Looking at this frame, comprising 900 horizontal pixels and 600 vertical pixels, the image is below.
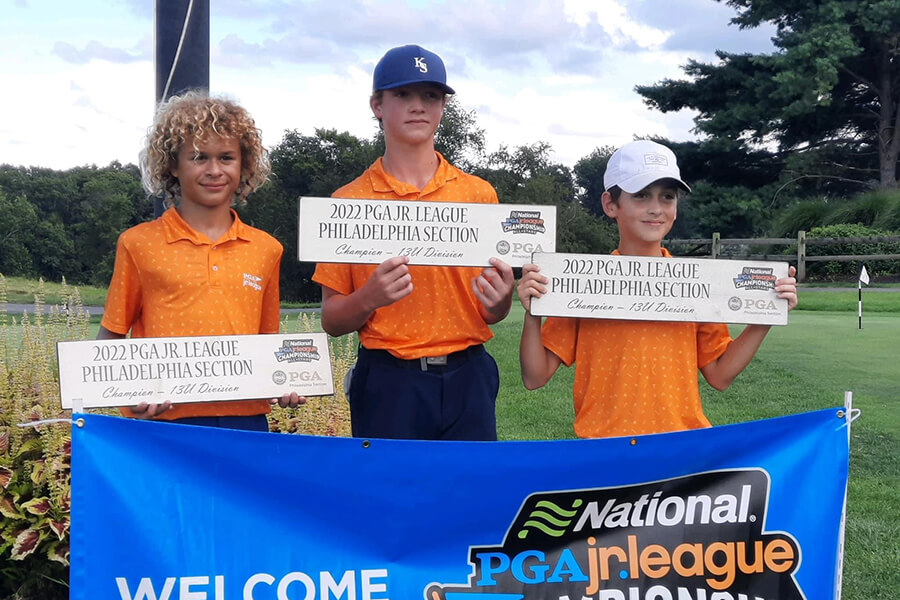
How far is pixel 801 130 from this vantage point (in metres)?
34.9

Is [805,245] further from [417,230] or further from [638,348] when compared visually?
[417,230]

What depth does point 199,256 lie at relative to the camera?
9.30 feet

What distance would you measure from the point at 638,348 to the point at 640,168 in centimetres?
56

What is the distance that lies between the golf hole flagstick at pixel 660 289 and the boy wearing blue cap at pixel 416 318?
221 millimetres

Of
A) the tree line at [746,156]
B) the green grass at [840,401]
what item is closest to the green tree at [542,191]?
the tree line at [746,156]

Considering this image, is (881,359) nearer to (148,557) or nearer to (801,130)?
(148,557)

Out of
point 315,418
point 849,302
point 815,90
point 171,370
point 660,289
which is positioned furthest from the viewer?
point 815,90

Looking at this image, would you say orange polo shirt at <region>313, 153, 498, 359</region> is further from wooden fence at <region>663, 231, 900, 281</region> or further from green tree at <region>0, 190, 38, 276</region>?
green tree at <region>0, 190, 38, 276</region>

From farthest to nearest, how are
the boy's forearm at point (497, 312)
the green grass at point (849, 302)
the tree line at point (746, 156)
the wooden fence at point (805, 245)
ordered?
the tree line at point (746, 156) → the wooden fence at point (805, 245) → the green grass at point (849, 302) → the boy's forearm at point (497, 312)

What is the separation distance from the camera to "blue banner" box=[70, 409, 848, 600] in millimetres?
2320

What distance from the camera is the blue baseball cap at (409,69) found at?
9.20ft

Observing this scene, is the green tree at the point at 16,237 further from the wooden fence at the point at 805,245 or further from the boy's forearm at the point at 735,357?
the boy's forearm at the point at 735,357

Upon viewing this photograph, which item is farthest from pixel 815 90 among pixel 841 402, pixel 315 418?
pixel 315 418

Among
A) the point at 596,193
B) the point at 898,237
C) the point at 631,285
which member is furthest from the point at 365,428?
the point at 596,193
